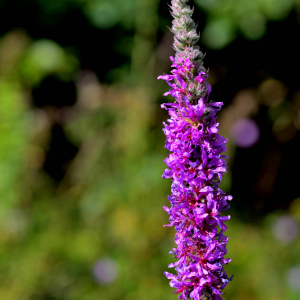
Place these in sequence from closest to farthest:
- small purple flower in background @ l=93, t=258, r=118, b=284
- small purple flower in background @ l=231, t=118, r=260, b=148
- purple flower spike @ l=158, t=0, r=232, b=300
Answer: purple flower spike @ l=158, t=0, r=232, b=300 < small purple flower in background @ l=93, t=258, r=118, b=284 < small purple flower in background @ l=231, t=118, r=260, b=148

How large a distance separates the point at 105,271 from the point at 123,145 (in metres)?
1.68

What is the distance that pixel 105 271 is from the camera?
4.65 metres

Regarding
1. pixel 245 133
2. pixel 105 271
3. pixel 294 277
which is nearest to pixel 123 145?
pixel 105 271

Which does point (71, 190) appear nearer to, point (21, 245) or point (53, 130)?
point (21, 245)

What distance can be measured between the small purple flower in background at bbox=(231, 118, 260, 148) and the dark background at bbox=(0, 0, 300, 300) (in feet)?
0.09

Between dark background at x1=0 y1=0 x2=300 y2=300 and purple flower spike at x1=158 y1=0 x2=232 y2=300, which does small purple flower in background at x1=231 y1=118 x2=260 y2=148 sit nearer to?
dark background at x1=0 y1=0 x2=300 y2=300

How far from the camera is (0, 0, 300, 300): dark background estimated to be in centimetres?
459

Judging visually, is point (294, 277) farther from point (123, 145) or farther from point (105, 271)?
point (123, 145)

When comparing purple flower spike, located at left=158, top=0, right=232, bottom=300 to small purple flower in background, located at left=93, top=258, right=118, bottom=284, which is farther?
small purple flower in background, located at left=93, top=258, right=118, bottom=284

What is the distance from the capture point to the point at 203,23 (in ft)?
19.5

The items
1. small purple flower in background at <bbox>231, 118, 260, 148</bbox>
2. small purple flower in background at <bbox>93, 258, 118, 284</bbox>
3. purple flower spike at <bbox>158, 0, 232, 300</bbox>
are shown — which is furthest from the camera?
small purple flower in background at <bbox>231, 118, 260, 148</bbox>

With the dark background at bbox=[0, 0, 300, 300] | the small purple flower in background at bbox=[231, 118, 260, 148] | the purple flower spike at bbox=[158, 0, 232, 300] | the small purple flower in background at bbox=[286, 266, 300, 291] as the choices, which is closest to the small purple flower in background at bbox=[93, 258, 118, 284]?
the dark background at bbox=[0, 0, 300, 300]

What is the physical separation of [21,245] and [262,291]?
293 cm

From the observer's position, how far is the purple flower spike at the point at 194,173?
1.65 metres
